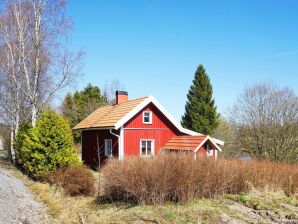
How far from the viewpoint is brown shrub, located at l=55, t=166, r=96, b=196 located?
13.7 metres

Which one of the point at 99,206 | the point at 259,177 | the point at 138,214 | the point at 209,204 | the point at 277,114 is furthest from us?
the point at 277,114

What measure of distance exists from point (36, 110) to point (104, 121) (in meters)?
4.60

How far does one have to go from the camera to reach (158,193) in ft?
33.7

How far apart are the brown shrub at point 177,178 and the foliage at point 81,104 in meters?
30.4

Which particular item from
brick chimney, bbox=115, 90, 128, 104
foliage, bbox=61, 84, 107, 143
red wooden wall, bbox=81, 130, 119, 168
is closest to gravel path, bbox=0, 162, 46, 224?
red wooden wall, bbox=81, 130, 119, 168

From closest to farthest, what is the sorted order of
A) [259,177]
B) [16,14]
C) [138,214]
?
[138,214] → [259,177] → [16,14]

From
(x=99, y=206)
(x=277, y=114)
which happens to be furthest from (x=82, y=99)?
(x=99, y=206)

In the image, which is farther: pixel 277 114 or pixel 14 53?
pixel 277 114

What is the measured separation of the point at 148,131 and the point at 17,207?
1305 centimetres

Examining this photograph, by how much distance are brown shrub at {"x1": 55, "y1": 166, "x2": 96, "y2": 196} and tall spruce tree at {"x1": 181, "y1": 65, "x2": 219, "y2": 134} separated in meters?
26.7

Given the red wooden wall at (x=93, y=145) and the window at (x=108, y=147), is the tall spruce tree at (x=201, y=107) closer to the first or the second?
the red wooden wall at (x=93, y=145)

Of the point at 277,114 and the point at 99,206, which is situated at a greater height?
the point at 277,114

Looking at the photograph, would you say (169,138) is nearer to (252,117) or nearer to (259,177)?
(252,117)

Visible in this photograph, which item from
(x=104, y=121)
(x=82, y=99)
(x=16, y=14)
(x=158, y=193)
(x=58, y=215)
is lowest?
(x=58, y=215)
